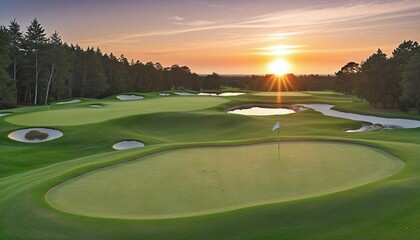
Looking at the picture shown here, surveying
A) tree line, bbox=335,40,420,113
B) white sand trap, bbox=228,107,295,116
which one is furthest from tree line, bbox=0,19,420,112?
white sand trap, bbox=228,107,295,116

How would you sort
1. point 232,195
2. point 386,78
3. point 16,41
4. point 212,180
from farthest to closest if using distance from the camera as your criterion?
point 16,41, point 386,78, point 212,180, point 232,195

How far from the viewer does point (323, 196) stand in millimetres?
8953

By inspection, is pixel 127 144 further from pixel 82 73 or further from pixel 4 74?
pixel 82 73

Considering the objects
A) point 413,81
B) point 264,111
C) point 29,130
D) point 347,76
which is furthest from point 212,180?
point 347,76

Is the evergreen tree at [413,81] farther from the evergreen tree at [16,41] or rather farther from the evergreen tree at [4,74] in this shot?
the evergreen tree at [16,41]

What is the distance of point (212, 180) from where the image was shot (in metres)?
11.1

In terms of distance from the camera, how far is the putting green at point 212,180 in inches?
366

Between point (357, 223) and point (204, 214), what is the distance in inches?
128

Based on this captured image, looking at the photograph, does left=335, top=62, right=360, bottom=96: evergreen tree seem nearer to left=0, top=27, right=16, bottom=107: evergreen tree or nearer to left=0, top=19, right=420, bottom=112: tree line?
left=0, top=19, right=420, bottom=112: tree line

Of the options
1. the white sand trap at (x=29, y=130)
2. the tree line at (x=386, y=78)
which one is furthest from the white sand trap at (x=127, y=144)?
the tree line at (x=386, y=78)

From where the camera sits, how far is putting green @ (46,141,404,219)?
9.29 m

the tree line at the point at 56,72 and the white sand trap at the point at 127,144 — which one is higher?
the tree line at the point at 56,72

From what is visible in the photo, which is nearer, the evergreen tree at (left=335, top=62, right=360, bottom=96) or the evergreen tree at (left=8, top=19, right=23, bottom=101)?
the evergreen tree at (left=8, top=19, right=23, bottom=101)

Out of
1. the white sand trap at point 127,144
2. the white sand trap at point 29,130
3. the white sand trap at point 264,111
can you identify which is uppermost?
the white sand trap at point 264,111
